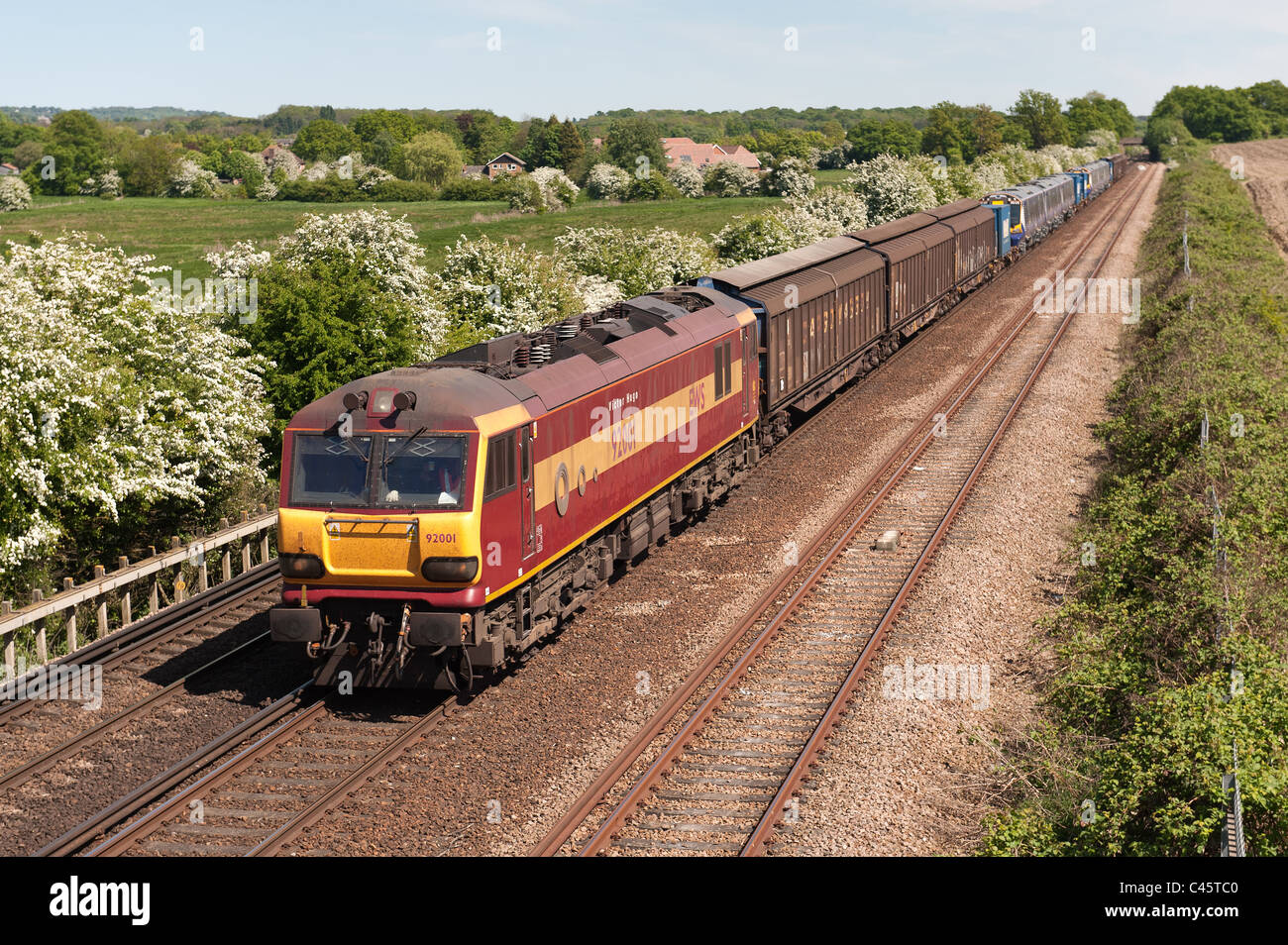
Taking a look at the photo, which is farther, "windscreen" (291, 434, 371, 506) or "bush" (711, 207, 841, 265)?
"bush" (711, 207, 841, 265)

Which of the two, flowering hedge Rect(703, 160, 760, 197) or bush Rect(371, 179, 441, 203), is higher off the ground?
flowering hedge Rect(703, 160, 760, 197)

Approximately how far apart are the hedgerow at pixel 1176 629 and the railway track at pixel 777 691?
252 cm

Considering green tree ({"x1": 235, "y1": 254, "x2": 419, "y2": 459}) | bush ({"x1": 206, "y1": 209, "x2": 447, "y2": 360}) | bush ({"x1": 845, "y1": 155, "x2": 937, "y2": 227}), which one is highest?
bush ({"x1": 845, "y1": 155, "x2": 937, "y2": 227})

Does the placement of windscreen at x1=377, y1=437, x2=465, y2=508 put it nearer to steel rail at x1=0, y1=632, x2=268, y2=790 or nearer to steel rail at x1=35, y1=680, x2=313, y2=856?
steel rail at x1=35, y1=680, x2=313, y2=856

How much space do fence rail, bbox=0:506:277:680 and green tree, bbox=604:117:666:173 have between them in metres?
130

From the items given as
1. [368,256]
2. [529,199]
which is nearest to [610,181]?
[529,199]

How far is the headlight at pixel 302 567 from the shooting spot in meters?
14.9

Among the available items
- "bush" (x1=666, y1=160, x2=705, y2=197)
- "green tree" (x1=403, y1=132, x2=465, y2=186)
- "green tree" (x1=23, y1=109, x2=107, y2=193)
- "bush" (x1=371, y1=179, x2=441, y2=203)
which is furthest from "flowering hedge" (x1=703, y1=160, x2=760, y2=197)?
"green tree" (x1=23, y1=109, x2=107, y2=193)

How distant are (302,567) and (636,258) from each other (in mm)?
32175

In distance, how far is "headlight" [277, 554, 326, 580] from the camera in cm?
1485

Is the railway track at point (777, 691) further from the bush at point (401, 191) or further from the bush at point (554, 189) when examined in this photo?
the bush at point (401, 191)

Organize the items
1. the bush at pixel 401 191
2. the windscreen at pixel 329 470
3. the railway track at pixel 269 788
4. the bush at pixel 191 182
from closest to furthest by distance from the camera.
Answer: the railway track at pixel 269 788 → the windscreen at pixel 329 470 → the bush at pixel 401 191 → the bush at pixel 191 182

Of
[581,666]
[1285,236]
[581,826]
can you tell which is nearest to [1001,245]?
[1285,236]

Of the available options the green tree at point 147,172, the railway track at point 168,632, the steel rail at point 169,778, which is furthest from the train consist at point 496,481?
the green tree at point 147,172
